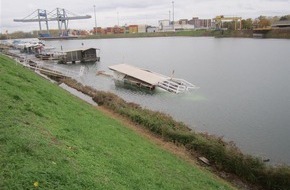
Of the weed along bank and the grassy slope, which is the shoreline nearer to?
A: the grassy slope

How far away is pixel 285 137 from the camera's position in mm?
19922

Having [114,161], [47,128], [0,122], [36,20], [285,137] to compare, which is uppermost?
[36,20]

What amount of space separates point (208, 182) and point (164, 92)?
2335 cm

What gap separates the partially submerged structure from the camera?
35.8 meters

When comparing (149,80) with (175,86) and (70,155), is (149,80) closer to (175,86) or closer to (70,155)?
(175,86)

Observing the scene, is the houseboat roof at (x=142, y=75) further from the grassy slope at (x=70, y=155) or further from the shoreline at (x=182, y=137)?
the grassy slope at (x=70, y=155)

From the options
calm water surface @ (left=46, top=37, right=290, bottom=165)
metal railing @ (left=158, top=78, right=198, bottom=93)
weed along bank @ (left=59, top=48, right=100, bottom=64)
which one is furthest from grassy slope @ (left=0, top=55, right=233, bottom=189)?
weed along bank @ (left=59, top=48, right=100, bottom=64)

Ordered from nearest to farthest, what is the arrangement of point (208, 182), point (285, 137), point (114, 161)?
1. point (114, 161)
2. point (208, 182)
3. point (285, 137)

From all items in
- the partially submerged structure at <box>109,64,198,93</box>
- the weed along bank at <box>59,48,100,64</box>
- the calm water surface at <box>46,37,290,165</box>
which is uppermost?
the weed along bank at <box>59,48,100,64</box>

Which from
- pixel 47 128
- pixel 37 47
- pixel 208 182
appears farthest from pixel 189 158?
pixel 37 47

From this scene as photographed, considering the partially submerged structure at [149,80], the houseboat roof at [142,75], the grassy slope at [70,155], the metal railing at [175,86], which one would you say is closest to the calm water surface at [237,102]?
the metal railing at [175,86]

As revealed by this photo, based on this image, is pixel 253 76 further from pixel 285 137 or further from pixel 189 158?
pixel 189 158

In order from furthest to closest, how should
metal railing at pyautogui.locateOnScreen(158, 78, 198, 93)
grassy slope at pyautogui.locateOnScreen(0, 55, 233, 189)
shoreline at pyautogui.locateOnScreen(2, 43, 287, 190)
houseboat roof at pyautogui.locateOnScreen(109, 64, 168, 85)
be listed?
1. houseboat roof at pyautogui.locateOnScreen(109, 64, 168, 85)
2. metal railing at pyautogui.locateOnScreen(158, 78, 198, 93)
3. shoreline at pyautogui.locateOnScreen(2, 43, 287, 190)
4. grassy slope at pyautogui.locateOnScreen(0, 55, 233, 189)

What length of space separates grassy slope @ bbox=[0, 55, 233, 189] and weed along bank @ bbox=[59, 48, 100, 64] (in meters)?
47.2
